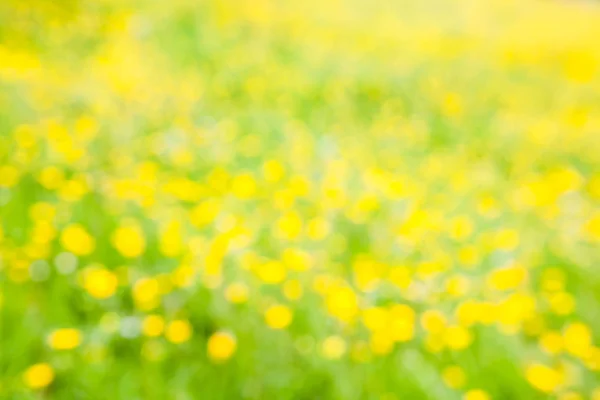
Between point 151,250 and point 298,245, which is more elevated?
point 151,250

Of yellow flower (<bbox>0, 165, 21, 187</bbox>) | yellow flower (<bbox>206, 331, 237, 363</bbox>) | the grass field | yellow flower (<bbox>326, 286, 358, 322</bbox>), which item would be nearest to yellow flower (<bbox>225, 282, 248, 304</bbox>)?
the grass field

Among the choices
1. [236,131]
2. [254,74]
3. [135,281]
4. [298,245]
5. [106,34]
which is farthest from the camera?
[106,34]

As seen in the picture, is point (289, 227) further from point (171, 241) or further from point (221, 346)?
point (221, 346)

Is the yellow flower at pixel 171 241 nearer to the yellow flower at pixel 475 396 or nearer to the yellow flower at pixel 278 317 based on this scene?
the yellow flower at pixel 278 317

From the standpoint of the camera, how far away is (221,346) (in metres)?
1.69

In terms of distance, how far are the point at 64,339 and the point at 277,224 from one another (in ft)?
3.24

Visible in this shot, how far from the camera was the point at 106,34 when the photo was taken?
476cm

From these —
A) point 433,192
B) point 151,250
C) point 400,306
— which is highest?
point 151,250

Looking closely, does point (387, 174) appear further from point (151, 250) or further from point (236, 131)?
point (151, 250)

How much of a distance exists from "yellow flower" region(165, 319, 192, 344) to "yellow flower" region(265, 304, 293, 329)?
223 mm

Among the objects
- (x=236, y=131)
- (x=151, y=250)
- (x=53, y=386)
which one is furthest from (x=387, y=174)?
(x=53, y=386)

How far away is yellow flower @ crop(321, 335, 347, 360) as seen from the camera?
5.67 ft

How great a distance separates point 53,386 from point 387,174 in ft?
6.61

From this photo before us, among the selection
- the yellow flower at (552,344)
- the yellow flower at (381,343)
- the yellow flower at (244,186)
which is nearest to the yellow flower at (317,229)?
the yellow flower at (244,186)
